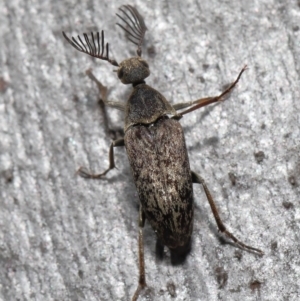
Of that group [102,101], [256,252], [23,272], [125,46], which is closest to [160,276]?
[256,252]

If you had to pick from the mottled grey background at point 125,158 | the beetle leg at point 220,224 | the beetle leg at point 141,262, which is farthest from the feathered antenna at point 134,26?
the beetle leg at point 141,262

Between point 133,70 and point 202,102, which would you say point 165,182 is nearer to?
point 202,102

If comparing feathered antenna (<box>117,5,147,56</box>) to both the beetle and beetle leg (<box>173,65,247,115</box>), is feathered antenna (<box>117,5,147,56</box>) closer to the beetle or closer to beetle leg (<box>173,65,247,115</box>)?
the beetle

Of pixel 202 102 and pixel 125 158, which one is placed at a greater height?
pixel 202 102

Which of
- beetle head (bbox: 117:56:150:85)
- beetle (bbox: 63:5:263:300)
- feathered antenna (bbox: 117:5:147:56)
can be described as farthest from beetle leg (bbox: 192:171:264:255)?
feathered antenna (bbox: 117:5:147:56)

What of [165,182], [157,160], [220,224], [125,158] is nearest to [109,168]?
[125,158]

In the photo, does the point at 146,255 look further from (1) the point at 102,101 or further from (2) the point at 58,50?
(2) the point at 58,50

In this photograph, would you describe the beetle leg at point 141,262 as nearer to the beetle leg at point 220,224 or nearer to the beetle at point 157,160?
the beetle at point 157,160

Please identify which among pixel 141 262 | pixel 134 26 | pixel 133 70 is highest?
pixel 134 26
